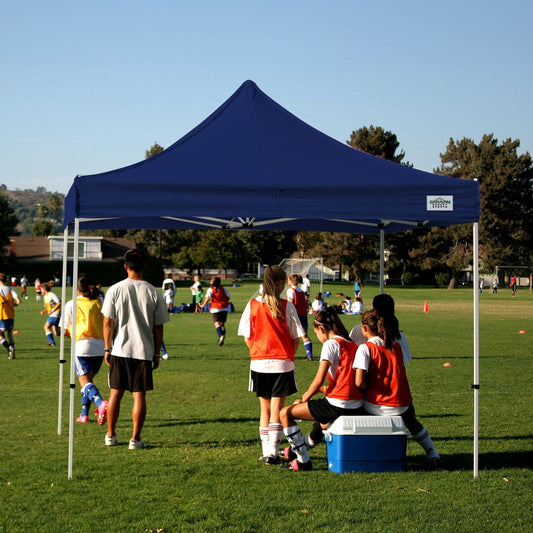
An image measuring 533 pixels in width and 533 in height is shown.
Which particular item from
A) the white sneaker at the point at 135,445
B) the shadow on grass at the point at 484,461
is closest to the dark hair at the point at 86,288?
→ the white sneaker at the point at 135,445

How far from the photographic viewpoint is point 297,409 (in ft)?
22.6

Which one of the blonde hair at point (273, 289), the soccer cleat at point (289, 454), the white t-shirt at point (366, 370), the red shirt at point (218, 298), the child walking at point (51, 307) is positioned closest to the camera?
the white t-shirt at point (366, 370)

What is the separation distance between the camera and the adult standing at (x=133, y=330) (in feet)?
24.4

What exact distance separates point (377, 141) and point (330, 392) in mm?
77539

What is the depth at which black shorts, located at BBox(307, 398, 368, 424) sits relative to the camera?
6.73 m

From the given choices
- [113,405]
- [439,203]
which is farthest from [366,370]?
[113,405]

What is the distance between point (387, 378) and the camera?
21.8ft

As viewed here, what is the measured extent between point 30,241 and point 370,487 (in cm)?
11135

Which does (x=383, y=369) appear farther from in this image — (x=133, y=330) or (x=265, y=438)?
(x=133, y=330)

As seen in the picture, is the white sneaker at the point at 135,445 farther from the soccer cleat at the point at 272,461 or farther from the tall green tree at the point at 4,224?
the tall green tree at the point at 4,224

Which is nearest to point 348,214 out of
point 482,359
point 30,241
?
point 482,359

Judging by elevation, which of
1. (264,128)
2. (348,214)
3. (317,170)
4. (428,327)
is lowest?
(428,327)

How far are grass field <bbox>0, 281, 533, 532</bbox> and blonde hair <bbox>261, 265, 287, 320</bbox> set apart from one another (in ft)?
4.99

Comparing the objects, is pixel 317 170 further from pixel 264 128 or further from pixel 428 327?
pixel 428 327
